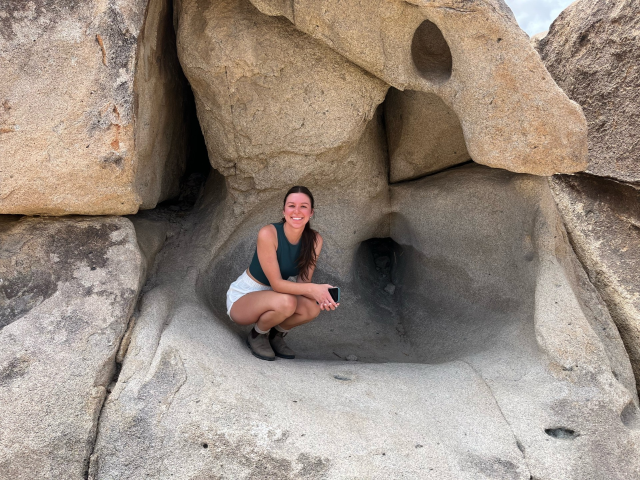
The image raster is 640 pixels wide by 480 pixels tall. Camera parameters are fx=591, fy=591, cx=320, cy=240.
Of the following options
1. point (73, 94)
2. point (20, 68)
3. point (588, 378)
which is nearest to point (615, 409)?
point (588, 378)

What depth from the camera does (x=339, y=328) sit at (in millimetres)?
2592

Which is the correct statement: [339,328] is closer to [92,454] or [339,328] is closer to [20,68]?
[92,454]

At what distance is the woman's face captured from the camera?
2.02m

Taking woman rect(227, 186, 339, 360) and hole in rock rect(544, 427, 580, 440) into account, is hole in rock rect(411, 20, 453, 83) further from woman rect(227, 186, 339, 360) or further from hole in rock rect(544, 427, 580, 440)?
hole in rock rect(544, 427, 580, 440)

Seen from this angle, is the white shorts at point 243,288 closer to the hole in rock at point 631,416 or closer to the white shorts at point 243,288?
the white shorts at point 243,288

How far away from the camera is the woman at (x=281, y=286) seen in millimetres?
2021

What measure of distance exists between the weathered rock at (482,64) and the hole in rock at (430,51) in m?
0.11

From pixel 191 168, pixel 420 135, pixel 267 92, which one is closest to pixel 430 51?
pixel 420 135

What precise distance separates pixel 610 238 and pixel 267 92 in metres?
1.72

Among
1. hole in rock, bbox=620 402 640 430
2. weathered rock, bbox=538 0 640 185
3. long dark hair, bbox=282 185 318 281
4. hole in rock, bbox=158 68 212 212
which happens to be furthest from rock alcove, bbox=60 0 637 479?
weathered rock, bbox=538 0 640 185

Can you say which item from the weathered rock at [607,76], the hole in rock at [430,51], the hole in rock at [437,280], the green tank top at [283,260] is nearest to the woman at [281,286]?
the green tank top at [283,260]

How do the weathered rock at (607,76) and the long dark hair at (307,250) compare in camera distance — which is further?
the weathered rock at (607,76)

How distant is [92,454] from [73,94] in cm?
108

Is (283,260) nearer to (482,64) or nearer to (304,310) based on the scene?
(304,310)
